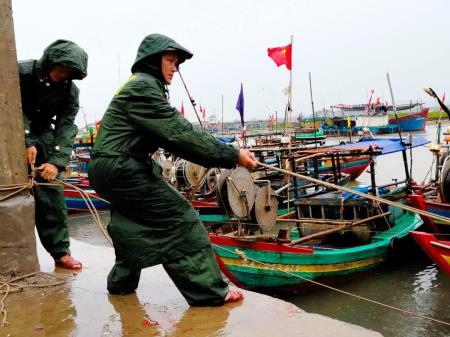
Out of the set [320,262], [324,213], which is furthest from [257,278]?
[324,213]

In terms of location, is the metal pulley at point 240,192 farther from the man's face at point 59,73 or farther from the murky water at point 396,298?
the man's face at point 59,73

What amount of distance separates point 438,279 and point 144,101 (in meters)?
8.05

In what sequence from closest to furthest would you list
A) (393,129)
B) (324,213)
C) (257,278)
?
(257,278) → (324,213) → (393,129)

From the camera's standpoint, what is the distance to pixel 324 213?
880cm

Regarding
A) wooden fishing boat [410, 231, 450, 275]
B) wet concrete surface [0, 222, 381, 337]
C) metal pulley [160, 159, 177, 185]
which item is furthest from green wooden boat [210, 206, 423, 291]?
metal pulley [160, 159, 177, 185]

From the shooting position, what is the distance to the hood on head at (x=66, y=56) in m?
3.37

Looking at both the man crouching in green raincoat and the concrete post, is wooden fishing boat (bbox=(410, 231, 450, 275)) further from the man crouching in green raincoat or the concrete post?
the concrete post

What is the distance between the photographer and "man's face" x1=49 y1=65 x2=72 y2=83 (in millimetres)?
3493

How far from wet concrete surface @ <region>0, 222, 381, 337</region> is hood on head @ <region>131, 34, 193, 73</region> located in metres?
1.58

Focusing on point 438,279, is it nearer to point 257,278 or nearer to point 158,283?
point 257,278

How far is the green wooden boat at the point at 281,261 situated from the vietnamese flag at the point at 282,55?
6.40 m

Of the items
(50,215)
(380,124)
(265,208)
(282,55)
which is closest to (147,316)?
(50,215)

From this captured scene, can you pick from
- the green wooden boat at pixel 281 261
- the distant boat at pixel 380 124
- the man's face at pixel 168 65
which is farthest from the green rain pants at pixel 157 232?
the distant boat at pixel 380 124

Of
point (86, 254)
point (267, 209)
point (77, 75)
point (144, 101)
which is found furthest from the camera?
point (267, 209)
